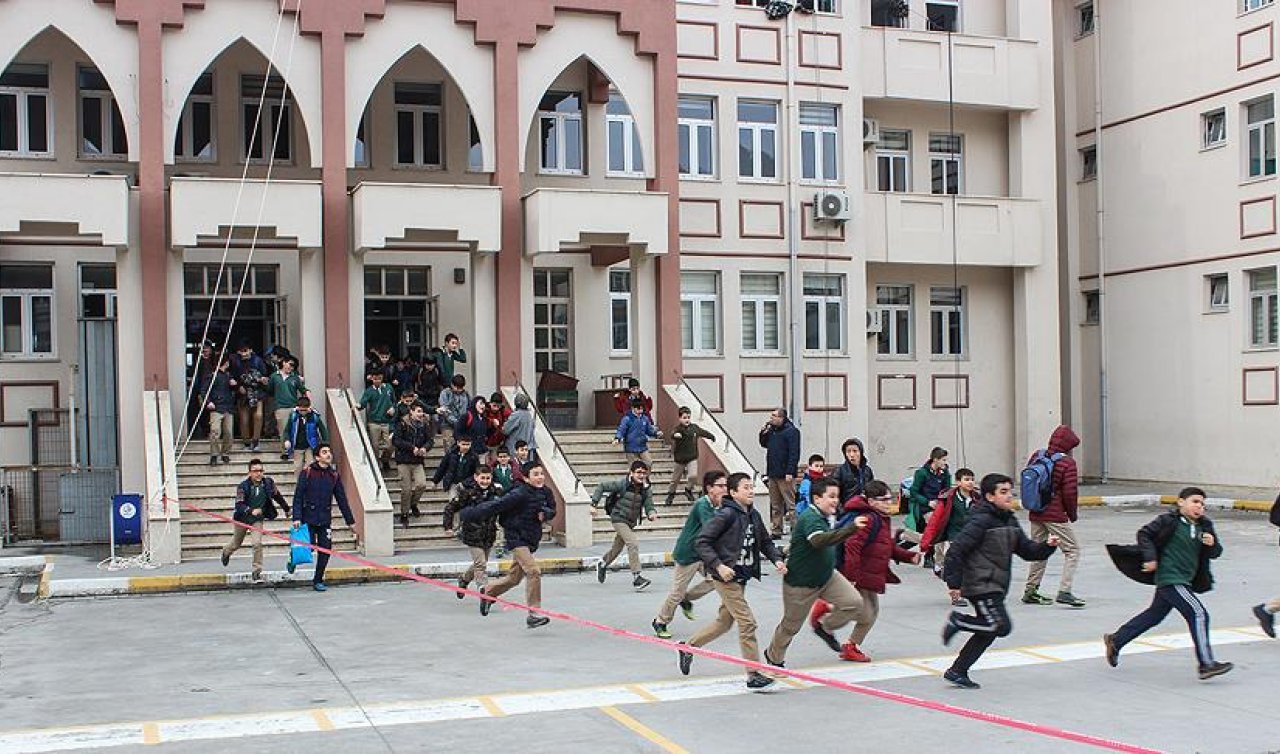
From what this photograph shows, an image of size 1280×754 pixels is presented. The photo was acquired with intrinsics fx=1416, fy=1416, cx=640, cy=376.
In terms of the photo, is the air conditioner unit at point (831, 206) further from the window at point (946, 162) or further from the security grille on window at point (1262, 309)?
the security grille on window at point (1262, 309)

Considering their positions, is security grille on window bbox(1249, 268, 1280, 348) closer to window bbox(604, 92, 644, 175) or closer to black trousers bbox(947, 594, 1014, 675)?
window bbox(604, 92, 644, 175)

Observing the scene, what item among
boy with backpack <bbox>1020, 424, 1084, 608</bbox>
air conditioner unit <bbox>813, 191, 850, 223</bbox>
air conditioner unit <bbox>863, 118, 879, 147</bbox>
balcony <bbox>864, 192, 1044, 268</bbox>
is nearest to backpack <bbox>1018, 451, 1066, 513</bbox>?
boy with backpack <bbox>1020, 424, 1084, 608</bbox>

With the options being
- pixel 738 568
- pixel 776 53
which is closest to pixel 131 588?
pixel 738 568

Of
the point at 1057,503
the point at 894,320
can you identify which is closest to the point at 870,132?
the point at 894,320

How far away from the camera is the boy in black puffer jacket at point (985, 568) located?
35.4 ft

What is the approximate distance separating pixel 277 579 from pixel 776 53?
15987mm

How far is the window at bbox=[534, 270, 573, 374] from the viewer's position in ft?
92.0

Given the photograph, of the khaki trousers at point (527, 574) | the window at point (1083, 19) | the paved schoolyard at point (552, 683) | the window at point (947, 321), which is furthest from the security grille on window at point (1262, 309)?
the khaki trousers at point (527, 574)

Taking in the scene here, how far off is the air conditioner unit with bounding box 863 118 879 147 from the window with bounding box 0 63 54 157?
16.1 metres

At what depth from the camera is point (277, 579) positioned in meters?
17.9

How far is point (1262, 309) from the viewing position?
1120 inches

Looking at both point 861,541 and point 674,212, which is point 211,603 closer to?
point 861,541

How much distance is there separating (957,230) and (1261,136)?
6.20 metres

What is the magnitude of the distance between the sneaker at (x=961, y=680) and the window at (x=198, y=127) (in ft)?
62.1
